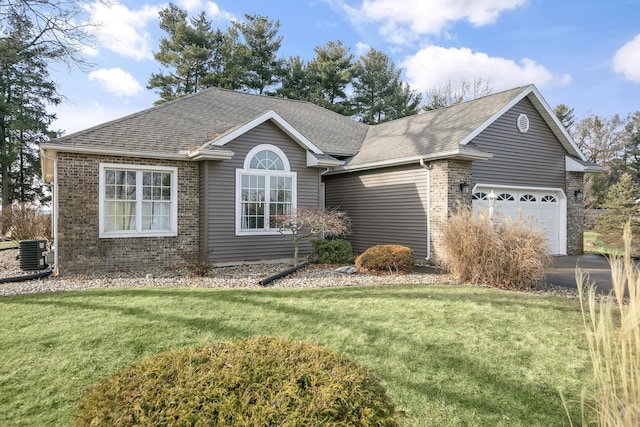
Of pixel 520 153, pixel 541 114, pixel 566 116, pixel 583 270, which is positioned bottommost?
pixel 583 270

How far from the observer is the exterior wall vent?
10789mm

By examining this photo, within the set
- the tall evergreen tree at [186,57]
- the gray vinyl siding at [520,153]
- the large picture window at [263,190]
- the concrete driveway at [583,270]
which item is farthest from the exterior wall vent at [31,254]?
the tall evergreen tree at [186,57]

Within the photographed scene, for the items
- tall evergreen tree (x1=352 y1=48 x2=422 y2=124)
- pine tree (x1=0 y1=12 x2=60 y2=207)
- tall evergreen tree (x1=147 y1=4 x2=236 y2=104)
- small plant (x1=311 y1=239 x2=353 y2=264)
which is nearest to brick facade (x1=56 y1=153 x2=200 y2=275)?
small plant (x1=311 y1=239 x2=353 y2=264)

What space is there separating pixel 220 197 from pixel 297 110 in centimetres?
808

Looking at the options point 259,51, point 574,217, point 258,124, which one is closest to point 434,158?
point 258,124

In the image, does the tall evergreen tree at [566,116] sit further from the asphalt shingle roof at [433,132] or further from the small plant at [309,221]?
the small plant at [309,221]

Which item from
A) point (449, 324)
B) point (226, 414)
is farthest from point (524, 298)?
point (226, 414)

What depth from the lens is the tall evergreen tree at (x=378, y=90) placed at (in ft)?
111

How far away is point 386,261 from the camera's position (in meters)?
10.0

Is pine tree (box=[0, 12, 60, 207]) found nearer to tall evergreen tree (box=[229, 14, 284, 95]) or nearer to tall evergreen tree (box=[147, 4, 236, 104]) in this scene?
tall evergreen tree (box=[147, 4, 236, 104])

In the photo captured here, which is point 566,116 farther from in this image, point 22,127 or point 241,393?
point 22,127

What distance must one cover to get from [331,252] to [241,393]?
32.7 ft

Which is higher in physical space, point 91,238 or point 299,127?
point 299,127

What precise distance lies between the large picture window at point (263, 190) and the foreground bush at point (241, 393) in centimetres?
947
